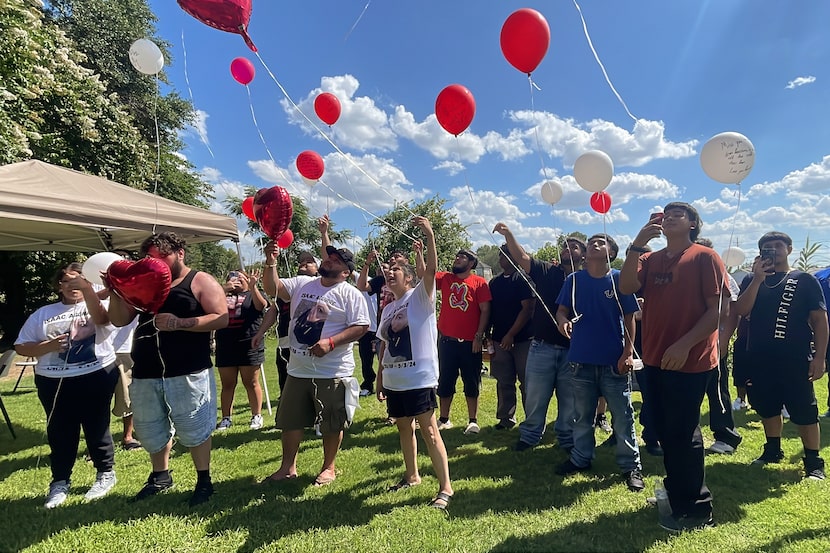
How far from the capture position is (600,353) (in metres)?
3.25

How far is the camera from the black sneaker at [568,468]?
339 cm

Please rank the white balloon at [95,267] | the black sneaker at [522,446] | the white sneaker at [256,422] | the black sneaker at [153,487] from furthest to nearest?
the white sneaker at [256,422] < the black sneaker at [522,446] < the white balloon at [95,267] < the black sneaker at [153,487]

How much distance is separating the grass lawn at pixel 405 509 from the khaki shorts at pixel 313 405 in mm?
497

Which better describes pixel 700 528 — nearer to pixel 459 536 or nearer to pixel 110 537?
pixel 459 536

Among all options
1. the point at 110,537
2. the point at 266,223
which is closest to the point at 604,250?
the point at 266,223

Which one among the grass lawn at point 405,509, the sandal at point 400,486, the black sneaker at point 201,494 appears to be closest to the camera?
the grass lawn at point 405,509

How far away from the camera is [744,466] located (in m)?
3.54

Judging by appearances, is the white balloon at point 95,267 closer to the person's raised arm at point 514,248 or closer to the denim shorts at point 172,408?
the denim shorts at point 172,408

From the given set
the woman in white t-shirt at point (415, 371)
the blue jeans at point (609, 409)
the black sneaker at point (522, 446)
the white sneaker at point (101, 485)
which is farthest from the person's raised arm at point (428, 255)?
the white sneaker at point (101, 485)

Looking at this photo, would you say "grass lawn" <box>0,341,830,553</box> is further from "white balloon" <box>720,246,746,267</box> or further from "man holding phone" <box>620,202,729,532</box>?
"white balloon" <box>720,246,746,267</box>

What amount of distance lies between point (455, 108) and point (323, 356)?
2388mm

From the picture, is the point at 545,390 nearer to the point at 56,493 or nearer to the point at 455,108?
the point at 455,108

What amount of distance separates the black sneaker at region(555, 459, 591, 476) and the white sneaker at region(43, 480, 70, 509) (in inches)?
148

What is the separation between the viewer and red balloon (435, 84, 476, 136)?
362 cm
